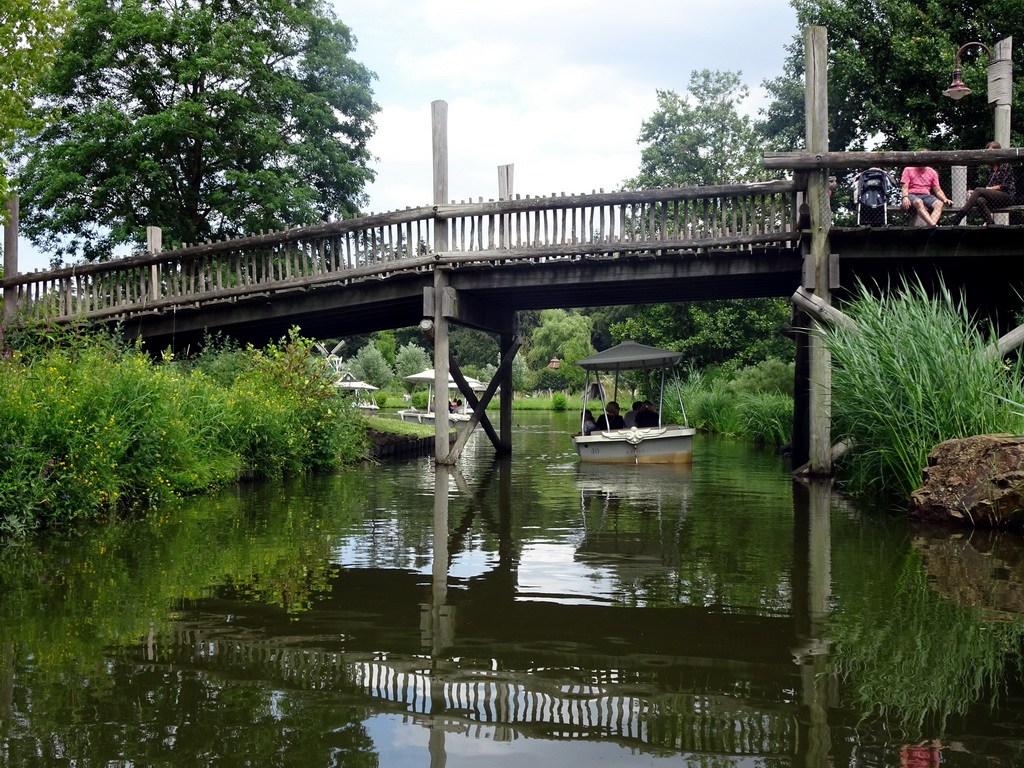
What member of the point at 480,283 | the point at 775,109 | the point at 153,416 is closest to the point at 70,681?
the point at 153,416

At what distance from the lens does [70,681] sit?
459cm

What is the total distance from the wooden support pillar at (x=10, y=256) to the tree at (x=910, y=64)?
Result: 1931 cm

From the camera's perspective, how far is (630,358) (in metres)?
20.0

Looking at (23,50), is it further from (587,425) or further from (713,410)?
(713,410)

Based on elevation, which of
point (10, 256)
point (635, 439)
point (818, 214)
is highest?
point (10, 256)

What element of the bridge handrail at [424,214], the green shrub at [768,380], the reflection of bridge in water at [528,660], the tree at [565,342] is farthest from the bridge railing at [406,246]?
the tree at [565,342]

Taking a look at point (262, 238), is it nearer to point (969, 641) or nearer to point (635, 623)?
point (635, 623)

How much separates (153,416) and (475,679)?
25.6 ft

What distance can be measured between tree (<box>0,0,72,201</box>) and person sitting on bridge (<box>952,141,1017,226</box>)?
16295 millimetres

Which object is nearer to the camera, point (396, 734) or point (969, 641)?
point (396, 734)

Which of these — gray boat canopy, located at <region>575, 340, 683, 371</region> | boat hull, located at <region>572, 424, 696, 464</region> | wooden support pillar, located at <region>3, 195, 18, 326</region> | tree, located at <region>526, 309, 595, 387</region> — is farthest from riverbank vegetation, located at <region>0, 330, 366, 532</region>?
tree, located at <region>526, 309, 595, 387</region>

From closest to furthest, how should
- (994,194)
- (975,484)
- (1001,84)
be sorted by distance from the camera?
(975,484) < (994,194) < (1001,84)

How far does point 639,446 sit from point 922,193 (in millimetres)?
7385

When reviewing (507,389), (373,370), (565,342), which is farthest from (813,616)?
(373,370)
